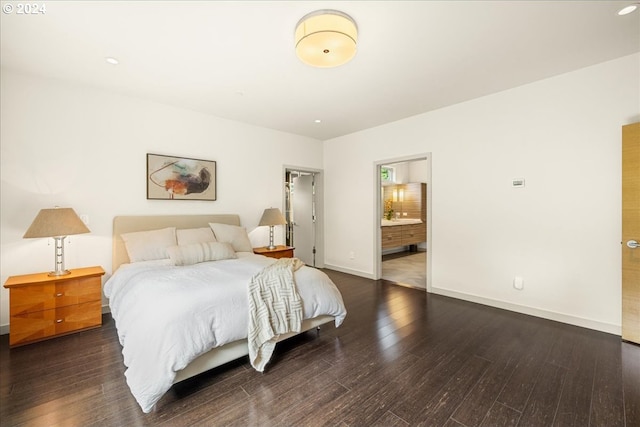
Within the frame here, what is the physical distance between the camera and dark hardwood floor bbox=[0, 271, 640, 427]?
66.2 inches

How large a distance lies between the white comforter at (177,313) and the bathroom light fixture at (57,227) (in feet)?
2.58

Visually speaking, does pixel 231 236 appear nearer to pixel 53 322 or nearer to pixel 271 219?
pixel 271 219

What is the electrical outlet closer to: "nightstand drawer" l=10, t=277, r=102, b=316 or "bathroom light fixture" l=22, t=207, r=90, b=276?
"nightstand drawer" l=10, t=277, r=102, b=316

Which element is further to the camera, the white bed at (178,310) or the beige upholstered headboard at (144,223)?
the beige upholstered headboard at (144,223)

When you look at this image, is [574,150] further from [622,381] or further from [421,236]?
[421,236]

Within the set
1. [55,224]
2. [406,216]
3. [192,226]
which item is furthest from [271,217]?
[406,216]

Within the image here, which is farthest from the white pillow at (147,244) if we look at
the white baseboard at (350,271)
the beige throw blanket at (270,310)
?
the white baseboard at (350,271)

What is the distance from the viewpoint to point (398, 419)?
5.46 feet

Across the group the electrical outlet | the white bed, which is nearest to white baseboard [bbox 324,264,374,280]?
the electrical outlet

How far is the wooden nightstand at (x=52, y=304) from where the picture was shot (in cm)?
255

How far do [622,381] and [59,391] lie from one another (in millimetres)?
4050

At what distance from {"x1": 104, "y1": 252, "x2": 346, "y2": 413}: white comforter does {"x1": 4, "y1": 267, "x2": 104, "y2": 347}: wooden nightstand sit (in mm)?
540

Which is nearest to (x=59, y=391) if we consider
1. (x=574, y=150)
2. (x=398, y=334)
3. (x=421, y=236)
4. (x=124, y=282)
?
(x=124, y=282)

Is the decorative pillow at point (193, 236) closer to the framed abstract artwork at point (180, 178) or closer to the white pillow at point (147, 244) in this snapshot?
the white pillow at point (147, 244)
